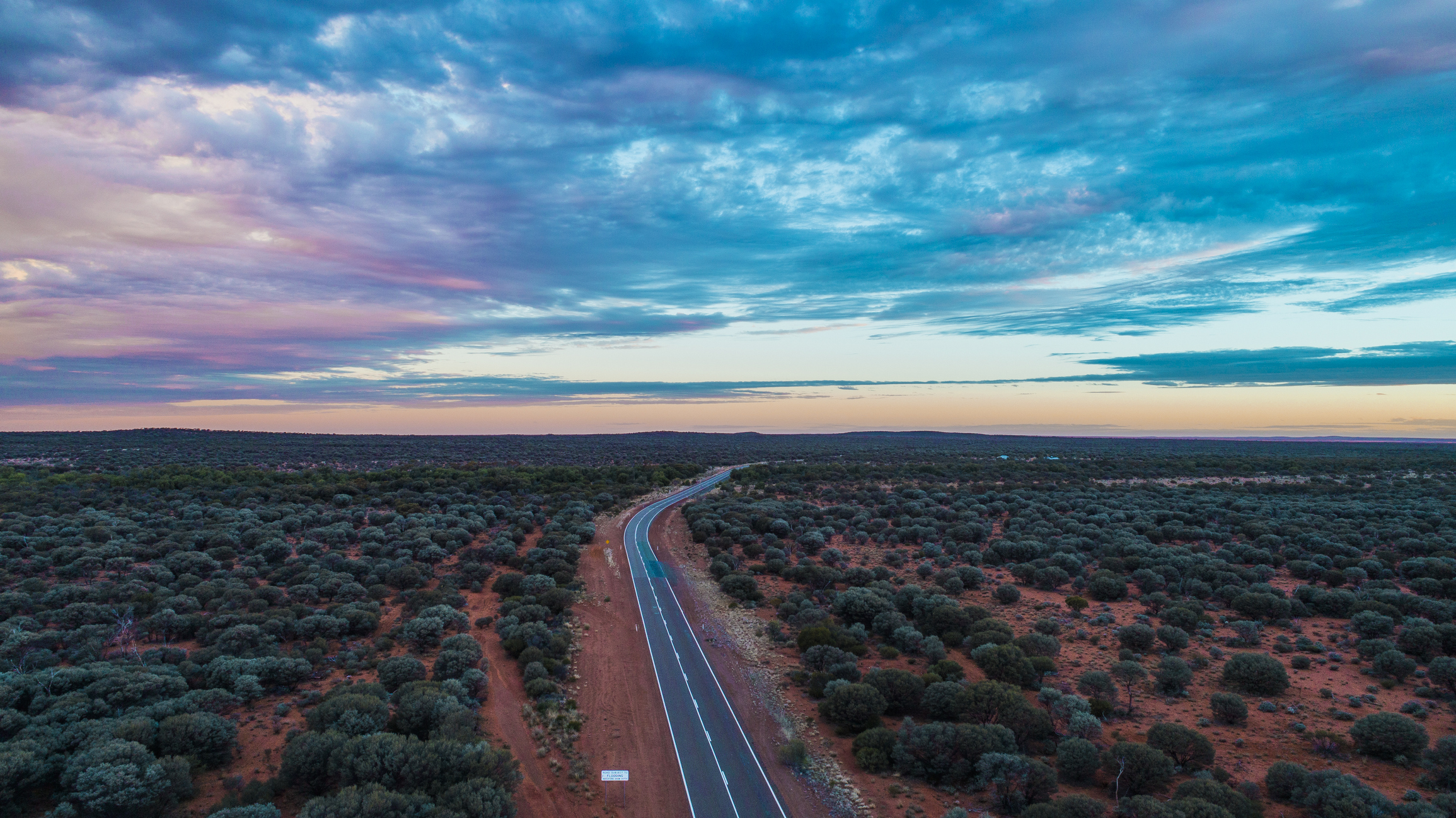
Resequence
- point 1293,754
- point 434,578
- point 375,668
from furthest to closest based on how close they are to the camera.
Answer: point 434,578
point 375,668
point 1293,754

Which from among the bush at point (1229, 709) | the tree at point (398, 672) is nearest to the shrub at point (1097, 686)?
the bush at point (1229, 709)

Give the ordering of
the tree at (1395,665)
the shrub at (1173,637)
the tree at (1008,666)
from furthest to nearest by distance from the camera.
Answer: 1. the shrub at (1173,637)
2. the tree at (1008,666)
3. the tree at (1395,665)

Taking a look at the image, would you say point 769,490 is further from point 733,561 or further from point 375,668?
point 375,668

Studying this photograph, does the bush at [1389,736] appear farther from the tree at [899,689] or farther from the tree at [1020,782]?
the tree at [899,689]

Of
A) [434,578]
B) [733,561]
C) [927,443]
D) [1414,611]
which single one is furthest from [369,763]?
[927,443]

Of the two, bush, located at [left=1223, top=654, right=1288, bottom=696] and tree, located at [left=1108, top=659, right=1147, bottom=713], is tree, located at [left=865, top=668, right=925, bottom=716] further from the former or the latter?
bush, located at [left=1223, top=654, right=1288, bottom=696]

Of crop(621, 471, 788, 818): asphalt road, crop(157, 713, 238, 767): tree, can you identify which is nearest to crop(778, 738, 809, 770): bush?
crop(621, 471, 788, 818): asphalt road

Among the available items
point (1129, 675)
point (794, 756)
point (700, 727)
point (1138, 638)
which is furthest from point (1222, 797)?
point (700, 727)
